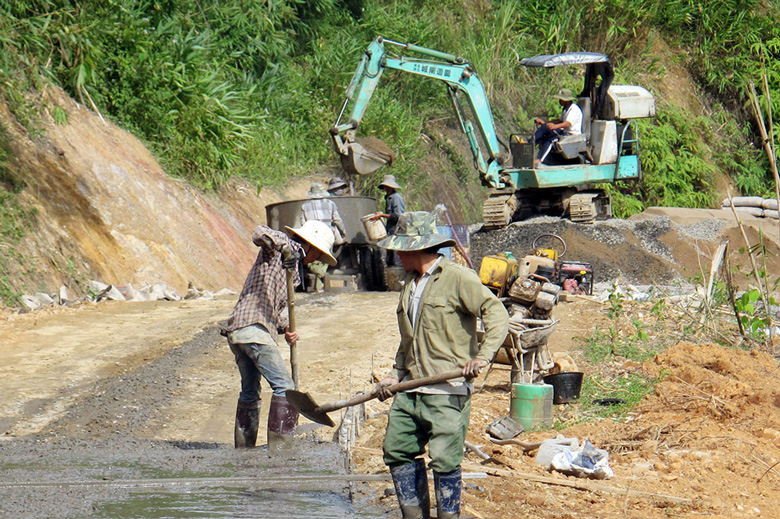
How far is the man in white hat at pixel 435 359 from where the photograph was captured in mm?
5230

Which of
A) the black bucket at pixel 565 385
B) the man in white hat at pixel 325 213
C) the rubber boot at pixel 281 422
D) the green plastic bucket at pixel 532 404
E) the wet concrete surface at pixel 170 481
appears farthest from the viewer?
the man in white hat at pixel 325 213

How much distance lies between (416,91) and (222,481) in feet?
70.6

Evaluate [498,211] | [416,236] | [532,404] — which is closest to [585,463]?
[532,404]

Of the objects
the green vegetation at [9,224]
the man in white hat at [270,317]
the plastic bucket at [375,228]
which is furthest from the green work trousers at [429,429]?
the plastic bucket at [375,228]

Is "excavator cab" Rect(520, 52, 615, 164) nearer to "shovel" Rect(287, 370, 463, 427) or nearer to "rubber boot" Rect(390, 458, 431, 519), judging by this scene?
"shovel" Rect(287, 370, 463, 427)

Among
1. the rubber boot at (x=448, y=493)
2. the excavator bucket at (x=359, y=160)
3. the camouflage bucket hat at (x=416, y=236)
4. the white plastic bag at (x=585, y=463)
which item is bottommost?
the white plastic bag at (x=585, y=463)

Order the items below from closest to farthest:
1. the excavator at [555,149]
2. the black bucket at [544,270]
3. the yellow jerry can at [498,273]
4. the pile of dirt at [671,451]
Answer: the pile of dirt at [671,451]
the yellow jerry can at [498,273]
the black bucket at [544,270]
the excavator at [555,149]

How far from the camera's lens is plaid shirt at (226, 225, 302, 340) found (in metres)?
6.75

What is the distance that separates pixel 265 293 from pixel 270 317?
0.53 ft

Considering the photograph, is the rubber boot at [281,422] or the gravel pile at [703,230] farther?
the gravel pile at [703,230]

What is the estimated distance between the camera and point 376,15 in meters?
27.4

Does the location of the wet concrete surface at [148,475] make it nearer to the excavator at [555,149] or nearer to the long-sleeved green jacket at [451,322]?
the long-sleeved green jacket at [451,322]

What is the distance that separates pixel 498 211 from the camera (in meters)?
19.4

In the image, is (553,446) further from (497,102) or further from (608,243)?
(497,102)
